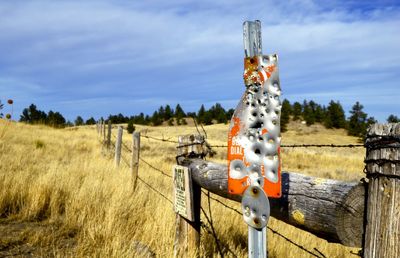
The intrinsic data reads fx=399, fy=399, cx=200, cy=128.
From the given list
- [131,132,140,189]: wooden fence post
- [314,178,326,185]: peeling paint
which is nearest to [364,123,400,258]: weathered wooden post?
[314,178,326,185]: peeling paint

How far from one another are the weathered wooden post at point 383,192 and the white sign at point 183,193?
7.03ft

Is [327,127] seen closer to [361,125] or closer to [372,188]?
[361,125]

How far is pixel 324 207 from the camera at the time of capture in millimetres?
2170

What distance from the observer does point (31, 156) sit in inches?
418

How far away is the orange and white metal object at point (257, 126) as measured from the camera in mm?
1856

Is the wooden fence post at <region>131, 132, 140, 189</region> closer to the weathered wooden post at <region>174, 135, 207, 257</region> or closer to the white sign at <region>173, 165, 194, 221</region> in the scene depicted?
the white sign at <region>173, 165, 194, 221</region>

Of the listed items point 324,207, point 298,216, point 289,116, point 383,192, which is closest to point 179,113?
point 289,116

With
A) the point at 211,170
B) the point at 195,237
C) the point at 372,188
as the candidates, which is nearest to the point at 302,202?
the point at 372,188

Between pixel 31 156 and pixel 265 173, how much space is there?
9998mm

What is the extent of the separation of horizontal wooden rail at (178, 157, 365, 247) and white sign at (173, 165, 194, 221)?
1.26 m

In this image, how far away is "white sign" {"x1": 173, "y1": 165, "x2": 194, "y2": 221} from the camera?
12.6ft

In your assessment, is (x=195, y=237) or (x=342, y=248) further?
(x=342, y=248)

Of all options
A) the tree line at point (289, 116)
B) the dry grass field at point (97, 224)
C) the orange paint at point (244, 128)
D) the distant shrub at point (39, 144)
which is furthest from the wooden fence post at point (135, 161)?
the tree line at point (289, 116)

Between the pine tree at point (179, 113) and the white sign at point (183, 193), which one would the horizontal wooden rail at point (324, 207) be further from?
the pine tree at point (179, 113)
